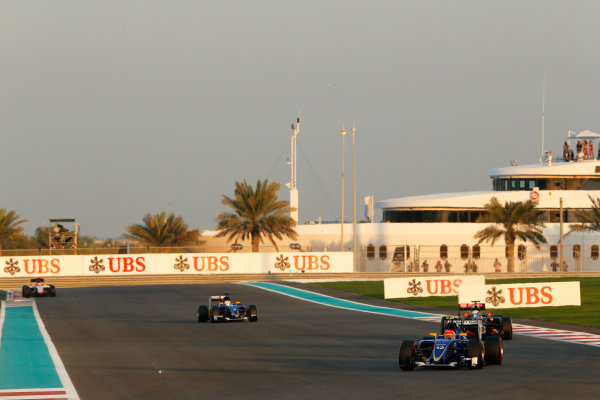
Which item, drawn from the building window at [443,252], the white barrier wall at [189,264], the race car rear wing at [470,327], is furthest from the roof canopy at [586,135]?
the race car rear wing at [470,327]

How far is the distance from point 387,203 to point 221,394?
2823 inches

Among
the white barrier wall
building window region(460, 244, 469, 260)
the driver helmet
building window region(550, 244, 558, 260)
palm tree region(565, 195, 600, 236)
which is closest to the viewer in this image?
the driver helmet

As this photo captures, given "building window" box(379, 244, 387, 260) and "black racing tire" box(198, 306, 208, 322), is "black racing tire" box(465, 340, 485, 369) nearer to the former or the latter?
"black racing tire" box(198, 306, 208, 322)

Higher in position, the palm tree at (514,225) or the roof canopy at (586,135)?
the roof canopy at (586,135)

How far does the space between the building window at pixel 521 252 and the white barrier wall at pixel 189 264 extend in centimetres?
1317

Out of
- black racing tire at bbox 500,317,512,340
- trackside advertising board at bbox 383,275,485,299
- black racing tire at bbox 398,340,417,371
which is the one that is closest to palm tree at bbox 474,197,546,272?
trackside advertising board at bbox 383,275,485,299

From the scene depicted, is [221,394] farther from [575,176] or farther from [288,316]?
[575,176]

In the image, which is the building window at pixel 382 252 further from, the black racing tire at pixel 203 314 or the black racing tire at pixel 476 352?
the black racing tire at pixel 476 352

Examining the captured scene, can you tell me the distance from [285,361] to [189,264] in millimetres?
48497

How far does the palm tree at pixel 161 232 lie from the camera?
8388 cm

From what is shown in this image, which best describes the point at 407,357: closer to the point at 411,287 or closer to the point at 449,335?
the point at 449,335

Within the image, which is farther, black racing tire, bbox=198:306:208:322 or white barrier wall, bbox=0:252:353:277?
white barrier wall, bbox=0:252:353:277

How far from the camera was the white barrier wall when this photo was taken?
219ft

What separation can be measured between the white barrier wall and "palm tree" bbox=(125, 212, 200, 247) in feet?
53.4
